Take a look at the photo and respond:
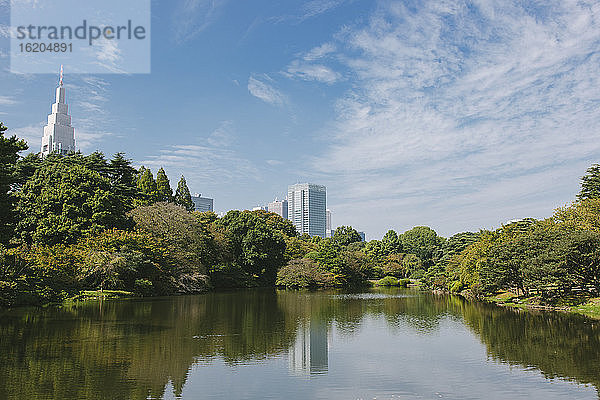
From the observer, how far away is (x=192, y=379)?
33.2 ft

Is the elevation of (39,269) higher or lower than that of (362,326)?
higher

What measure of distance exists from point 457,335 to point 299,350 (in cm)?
647

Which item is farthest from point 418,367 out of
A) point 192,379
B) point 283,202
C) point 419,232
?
point 283,202

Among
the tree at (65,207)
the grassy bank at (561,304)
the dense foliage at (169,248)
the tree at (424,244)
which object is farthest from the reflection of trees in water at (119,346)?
the tree at (424,244)

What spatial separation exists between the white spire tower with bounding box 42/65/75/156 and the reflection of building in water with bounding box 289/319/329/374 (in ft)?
186

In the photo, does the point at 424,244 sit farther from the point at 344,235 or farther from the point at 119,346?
the point at 119,346

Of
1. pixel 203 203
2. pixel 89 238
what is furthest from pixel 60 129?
pixel 203 203

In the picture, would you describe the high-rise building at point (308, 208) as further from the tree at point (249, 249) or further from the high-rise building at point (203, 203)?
the tree at point (249, 249)

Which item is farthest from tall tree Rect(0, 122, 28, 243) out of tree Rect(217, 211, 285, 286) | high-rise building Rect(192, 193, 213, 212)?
high-rise building Rect(192, 193, 213, 212)

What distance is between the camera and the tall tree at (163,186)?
52.2 meters

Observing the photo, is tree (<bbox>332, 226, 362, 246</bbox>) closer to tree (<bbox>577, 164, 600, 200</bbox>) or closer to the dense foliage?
the dense foliage

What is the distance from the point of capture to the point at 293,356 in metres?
12.6

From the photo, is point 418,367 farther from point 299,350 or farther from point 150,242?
point 150,242

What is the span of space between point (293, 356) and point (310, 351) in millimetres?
895
